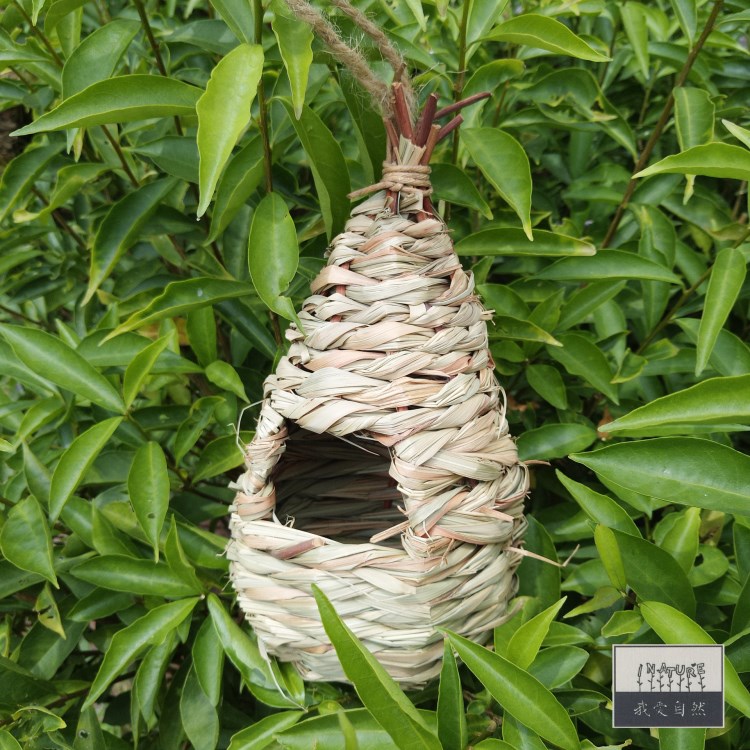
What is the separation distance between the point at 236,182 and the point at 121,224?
0.72 feet

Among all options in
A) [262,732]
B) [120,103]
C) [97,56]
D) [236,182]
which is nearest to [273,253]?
[236,182]

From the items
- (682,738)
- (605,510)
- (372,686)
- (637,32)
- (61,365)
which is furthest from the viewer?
(637,32)

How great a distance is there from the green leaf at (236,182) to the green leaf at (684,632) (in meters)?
0.65

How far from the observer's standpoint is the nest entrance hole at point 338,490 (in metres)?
1.08

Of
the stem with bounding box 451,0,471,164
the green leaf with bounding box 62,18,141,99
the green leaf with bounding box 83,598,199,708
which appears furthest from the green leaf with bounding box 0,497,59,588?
→ the stem with bounding box 451,0,471,164

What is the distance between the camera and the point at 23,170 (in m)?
1.12

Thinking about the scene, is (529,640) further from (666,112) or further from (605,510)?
(666,112)

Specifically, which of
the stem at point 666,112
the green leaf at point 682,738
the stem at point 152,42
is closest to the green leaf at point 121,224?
the stem at point 152,42

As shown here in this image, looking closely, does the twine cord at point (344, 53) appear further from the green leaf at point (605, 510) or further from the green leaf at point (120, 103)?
the green leaf at point (605, 510)

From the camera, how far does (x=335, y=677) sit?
2.79 ft

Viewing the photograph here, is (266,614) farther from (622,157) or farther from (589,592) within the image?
(622,157)

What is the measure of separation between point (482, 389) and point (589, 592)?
0.33 m

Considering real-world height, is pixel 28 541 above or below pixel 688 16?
below

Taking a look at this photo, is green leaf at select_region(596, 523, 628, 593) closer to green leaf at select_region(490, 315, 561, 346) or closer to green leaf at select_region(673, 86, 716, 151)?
green leaf at select_region(490, 315, 561, 346)
